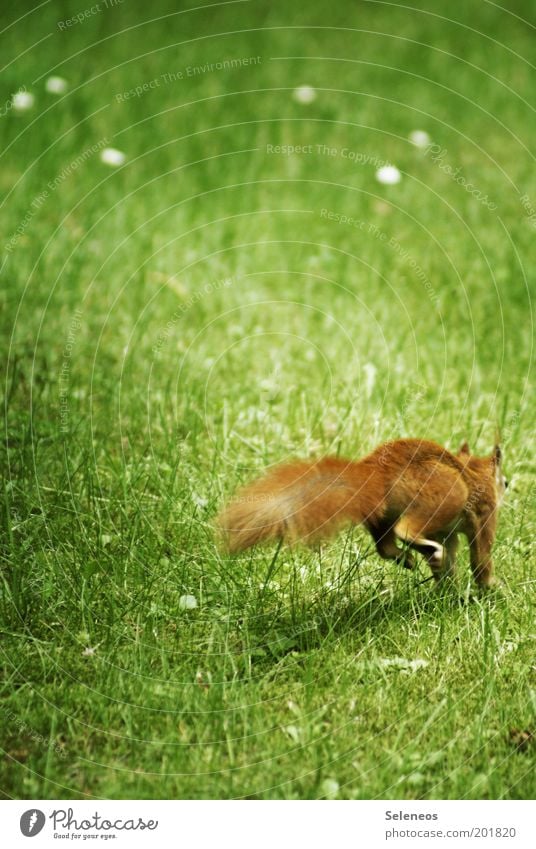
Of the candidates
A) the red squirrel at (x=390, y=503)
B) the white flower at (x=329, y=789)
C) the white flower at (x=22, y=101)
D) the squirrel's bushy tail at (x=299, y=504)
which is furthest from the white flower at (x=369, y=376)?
the white flower at (x=22, y=101)

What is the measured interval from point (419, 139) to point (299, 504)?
3.77 m

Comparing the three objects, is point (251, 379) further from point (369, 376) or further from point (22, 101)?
point (22, 101)

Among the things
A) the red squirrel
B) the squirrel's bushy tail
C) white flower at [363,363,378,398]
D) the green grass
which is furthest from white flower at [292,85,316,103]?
the squirrel's bushy tail

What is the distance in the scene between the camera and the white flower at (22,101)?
551 centimetres

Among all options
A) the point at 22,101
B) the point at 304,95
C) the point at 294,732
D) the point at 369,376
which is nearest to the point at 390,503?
the point at 294,732

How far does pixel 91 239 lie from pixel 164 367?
129cm

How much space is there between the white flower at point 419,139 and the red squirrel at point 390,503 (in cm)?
298

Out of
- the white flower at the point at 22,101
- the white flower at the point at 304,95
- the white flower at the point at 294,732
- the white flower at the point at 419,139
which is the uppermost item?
the white flower at the point at 304,95

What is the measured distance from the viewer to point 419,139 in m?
5.80

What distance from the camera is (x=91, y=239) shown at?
5348 mm

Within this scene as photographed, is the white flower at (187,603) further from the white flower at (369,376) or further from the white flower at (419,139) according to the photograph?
the white flower at (419,139)

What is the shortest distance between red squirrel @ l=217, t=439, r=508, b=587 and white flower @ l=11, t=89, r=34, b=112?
139 inches

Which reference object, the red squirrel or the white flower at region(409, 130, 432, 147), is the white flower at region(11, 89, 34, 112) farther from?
the red squirrel

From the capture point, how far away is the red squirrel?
103 inches
